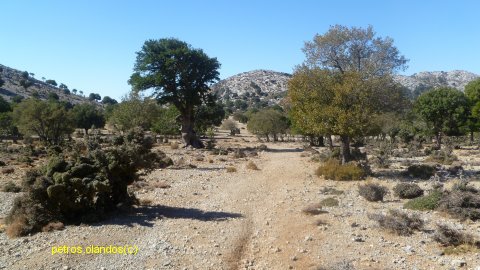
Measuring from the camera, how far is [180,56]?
46906 mm

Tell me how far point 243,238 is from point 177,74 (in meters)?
37.3

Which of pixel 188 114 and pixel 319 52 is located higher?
pixel 319 52

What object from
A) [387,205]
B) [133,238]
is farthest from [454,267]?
[133,238]

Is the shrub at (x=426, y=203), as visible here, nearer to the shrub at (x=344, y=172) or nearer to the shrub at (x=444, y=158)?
the shrub at (x=344, y=172)

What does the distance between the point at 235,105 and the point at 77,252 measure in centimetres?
14229

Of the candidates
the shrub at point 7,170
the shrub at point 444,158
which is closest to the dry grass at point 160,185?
the shrub at point 7,170

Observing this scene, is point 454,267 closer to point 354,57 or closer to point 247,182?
point 247,182

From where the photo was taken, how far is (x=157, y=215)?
15.0m

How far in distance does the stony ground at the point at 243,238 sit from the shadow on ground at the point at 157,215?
0.12 feet

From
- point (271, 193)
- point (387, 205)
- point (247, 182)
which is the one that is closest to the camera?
point (387, 205)

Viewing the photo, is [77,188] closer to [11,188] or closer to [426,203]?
[11,188]

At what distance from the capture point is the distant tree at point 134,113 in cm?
5025

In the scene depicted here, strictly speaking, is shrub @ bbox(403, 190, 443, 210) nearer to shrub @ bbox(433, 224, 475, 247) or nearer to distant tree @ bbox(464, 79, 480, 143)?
shrub @ bbox(433, 224, 475, 247)

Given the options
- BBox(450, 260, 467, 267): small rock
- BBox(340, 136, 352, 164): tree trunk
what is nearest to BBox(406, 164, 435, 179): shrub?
BBox(340, 136, 352, 164): tree trunk
